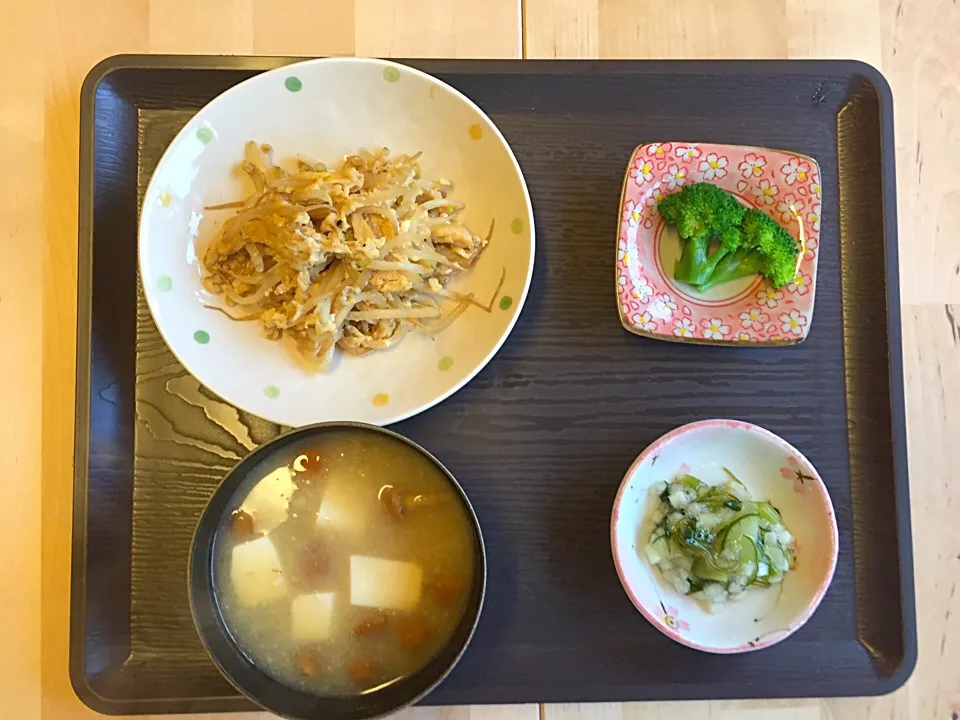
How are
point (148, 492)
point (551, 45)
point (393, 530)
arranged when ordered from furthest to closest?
point (551, 45) → point (148, 492) → point (393, 530)

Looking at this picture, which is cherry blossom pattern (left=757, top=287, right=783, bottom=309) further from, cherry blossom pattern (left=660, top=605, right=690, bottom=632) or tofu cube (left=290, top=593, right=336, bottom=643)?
tofu cube (left=290, top=593, right=336, bottom=643)

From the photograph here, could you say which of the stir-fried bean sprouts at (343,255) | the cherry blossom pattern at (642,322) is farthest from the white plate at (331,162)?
the cherry blossom pattern at (642,322)

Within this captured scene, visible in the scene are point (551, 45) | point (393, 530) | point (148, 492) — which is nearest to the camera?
point (393, 530)

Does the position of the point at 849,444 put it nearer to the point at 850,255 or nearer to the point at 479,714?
the point at 850,255

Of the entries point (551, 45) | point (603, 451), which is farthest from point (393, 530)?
point (551, 45)

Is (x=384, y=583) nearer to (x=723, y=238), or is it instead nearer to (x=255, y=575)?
(x=255, y=575)

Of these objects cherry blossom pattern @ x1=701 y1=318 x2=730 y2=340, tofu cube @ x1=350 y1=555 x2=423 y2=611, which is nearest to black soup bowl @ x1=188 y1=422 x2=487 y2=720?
tofu cube @ x1=350 y1=555 x2=423 y2=611

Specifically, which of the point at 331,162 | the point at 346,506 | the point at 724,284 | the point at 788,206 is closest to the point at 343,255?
the point at 331,162
